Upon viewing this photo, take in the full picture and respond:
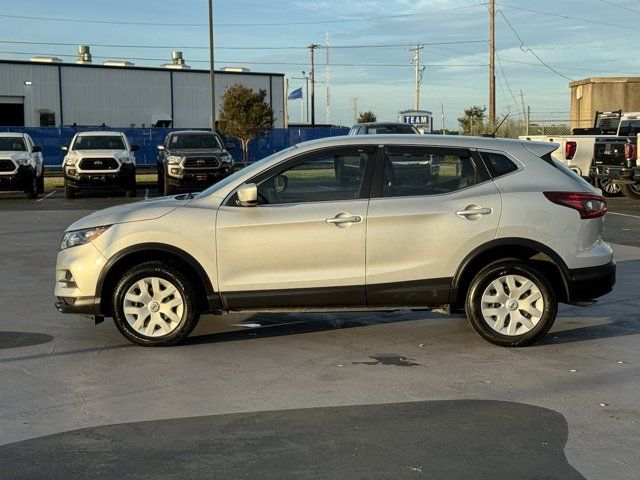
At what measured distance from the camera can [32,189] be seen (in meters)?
25.1

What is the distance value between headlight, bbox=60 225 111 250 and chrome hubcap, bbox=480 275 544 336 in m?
3.30

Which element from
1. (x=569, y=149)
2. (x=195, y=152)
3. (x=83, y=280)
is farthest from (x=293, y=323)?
(x=195, y=152)

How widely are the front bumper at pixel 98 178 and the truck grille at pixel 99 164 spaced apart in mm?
167

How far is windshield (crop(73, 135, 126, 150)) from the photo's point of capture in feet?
83.4

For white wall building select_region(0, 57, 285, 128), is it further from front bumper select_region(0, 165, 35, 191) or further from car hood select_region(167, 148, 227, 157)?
car hood select_region(167, 148, 227, 157)

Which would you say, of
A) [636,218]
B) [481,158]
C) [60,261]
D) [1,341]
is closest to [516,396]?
[481,158]

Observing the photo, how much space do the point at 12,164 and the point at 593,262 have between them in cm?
2033

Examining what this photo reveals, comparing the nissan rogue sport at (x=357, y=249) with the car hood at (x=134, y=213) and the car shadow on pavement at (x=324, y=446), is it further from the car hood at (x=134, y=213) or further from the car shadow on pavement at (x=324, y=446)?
the car shadow on pavement at (x=324, y=446)

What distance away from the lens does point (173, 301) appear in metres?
7.29

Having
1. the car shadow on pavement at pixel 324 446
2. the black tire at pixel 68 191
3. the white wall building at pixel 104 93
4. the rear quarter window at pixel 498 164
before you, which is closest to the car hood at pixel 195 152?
the black tire at pixel 68 191

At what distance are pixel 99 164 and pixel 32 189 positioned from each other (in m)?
2.23

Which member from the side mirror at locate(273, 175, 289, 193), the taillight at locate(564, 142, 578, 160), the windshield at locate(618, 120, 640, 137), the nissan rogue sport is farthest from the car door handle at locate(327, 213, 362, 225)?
the windshield at locate(618, 120, 640, 137)

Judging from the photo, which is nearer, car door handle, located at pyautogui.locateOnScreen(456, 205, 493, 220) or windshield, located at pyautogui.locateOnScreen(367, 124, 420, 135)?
car door handle, located at pyautogui.locateOnScreen(456, 205, 493, 220)

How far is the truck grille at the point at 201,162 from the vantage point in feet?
81.5
